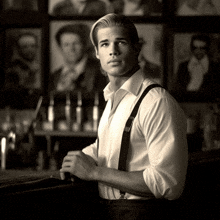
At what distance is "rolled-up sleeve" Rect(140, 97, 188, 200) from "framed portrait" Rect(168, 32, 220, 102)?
3.51 meters

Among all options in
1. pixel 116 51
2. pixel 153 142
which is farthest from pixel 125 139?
pixel 116 51

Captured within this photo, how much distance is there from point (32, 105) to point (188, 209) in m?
3.04

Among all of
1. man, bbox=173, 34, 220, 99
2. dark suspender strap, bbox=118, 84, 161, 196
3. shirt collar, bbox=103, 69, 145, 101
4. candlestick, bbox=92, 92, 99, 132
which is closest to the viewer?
dark suspender strap, bbox=118, 84, 161, 196

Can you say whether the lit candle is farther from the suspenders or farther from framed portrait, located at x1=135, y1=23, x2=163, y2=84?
framed portrait, located at x1=135, y1=23, x2=163, y2=84

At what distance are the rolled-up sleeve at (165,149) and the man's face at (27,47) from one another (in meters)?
3.79

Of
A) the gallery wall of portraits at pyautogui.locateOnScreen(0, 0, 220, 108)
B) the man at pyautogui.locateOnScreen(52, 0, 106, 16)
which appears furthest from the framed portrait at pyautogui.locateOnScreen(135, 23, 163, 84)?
the man at pyautogui.locateOnScreen(52, 0, 106, 16)

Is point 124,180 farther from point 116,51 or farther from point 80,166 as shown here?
point 116,51

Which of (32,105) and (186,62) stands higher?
(186,62)

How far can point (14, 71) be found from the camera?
5188mm

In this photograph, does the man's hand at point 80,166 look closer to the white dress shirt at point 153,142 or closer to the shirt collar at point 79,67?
the white dress shirt at point 153,142

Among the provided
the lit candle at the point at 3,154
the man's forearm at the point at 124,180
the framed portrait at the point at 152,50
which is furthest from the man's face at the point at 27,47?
the man's forearm at the point at 124,180

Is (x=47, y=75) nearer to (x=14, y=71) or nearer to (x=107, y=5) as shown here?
(x=14, y=71)

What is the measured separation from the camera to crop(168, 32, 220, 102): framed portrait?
5031mm

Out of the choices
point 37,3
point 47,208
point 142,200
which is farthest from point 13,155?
point 37,3
